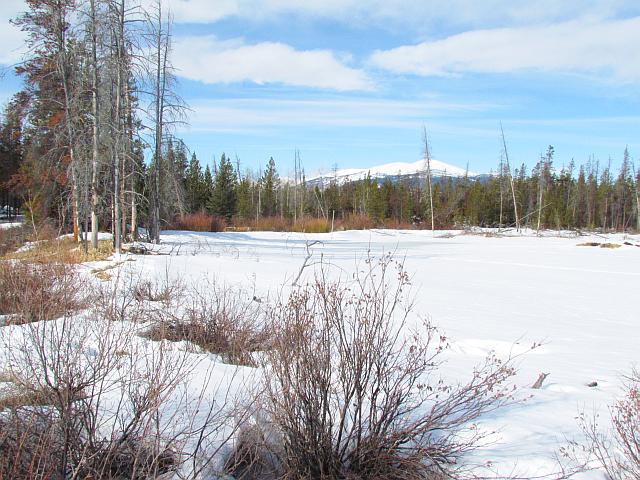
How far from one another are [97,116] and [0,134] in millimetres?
33071

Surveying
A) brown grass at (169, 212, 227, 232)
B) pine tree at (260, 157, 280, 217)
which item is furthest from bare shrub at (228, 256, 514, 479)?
pine tree at (260, 157, 280, 217)

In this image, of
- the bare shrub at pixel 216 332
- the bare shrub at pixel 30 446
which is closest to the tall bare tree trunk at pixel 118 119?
the bare shrub at pixel 216 332

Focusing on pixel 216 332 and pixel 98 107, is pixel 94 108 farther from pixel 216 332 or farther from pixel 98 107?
pixel 216 332

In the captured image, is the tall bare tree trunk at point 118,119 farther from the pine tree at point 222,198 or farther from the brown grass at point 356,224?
the pine tree at point 222,198

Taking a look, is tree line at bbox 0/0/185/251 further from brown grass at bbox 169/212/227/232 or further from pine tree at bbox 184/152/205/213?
pine tree at bbox 184/152/205/213

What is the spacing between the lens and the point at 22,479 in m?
2.22

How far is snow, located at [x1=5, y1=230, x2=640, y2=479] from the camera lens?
342cm

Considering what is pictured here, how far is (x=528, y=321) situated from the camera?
751 centimetres

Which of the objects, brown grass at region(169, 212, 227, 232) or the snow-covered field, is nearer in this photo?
the snow-covered field

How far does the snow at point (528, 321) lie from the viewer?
11.2 feet

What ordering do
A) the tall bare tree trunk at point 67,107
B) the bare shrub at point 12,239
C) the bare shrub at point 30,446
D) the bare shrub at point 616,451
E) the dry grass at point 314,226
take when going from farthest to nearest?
the dry grass at point 314,226
the bare shrub at point 12,239
the tall bare tree trunk at point 67,107
the bare shrub at point 616,451
the bare shrub at point 30,446

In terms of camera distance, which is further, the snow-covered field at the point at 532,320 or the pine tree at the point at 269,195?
the pine tree at the point at 269,195

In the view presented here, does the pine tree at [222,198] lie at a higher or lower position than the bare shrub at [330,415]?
higher

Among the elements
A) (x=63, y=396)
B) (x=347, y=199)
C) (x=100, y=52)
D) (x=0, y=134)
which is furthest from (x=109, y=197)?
(x=347, y=199)
